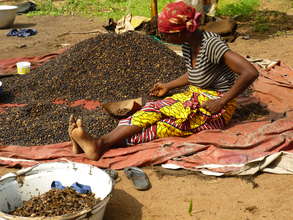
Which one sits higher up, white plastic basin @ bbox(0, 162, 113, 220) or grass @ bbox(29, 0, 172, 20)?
white plastic basin @ bbox(0, 162, 113, 220)

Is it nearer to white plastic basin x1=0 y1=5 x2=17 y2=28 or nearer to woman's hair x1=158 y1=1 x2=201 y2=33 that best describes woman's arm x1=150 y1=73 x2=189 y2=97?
woman's hair x1=158 y1=1 x2=201 y2=33

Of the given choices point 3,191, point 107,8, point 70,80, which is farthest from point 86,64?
point 107,8

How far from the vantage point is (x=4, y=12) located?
795 cm

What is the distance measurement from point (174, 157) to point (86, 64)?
200cm

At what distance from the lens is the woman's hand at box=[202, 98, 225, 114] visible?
9.90ft

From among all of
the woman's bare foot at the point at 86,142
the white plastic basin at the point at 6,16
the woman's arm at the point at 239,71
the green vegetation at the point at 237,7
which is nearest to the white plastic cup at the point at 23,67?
the woman's bare foot at the point at 86,142

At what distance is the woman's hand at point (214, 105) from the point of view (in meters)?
3.02

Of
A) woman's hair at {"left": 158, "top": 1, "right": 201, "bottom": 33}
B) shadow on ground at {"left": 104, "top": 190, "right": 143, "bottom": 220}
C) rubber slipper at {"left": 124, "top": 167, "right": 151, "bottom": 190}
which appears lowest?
shadow on ground at {"left": 104, "top": 190, "right": 143, "bottom": 220}

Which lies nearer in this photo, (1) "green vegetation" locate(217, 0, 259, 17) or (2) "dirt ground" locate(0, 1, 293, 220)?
(2) "dirt ground" locate(0, 1, 293, 220)

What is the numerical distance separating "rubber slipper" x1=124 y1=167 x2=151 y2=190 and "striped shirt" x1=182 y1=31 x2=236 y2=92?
33.0 inches

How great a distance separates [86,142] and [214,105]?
945 millimetres

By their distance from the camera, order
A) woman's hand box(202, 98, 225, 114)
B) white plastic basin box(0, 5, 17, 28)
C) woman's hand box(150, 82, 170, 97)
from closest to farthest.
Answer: woman's hand box(202, 98, 225, 114), woman's hand box(150, 82, 170, 97), white plastic basin box(0, 5, 17, 28)

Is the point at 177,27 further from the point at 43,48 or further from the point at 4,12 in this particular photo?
the point at 4,12

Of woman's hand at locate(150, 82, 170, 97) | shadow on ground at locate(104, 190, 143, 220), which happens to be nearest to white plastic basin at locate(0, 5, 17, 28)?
woman's hand at locate(150, 82, 170, 97)
